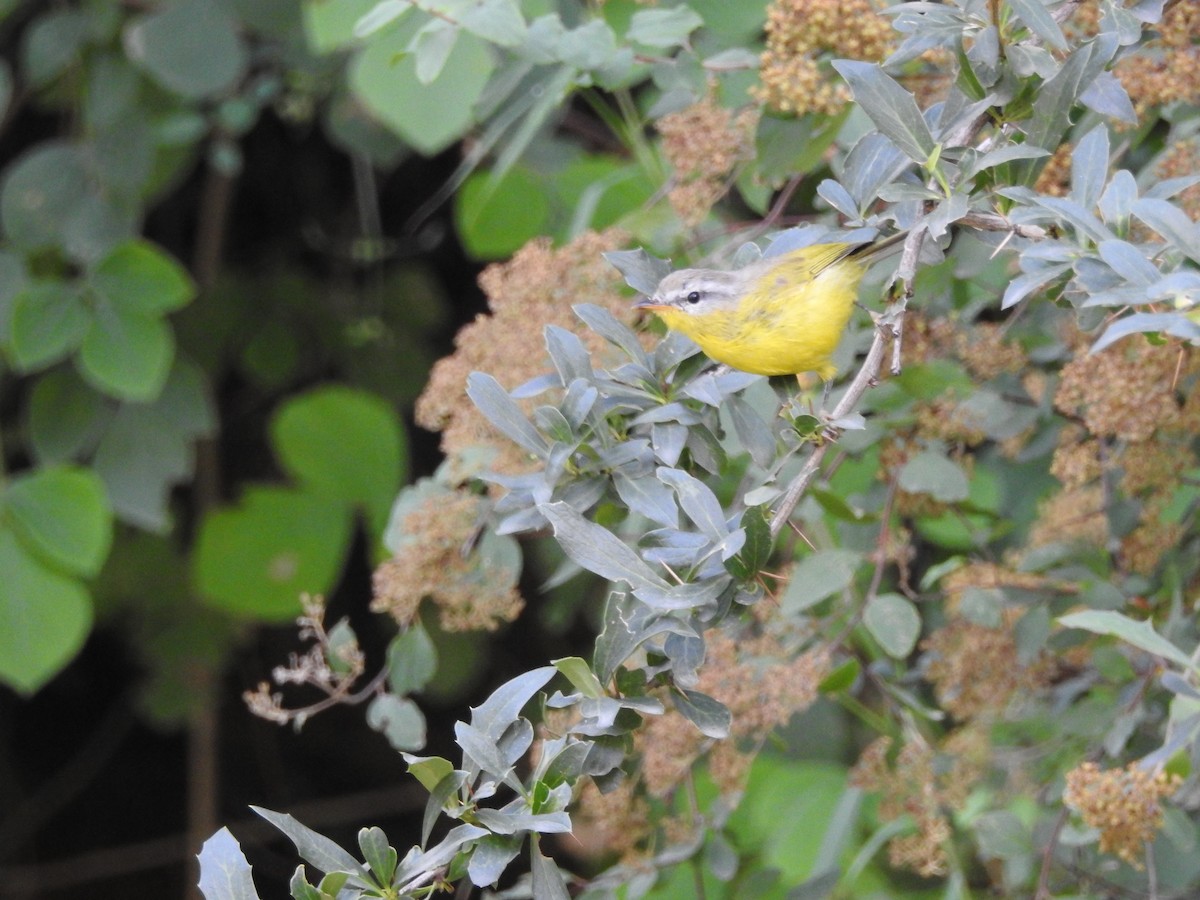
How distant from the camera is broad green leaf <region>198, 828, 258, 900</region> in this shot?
31.8 inches

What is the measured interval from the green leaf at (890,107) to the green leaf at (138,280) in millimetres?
1470

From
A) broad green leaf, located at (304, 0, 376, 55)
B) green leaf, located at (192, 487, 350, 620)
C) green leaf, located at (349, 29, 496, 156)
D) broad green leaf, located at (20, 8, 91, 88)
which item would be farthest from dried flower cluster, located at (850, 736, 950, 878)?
broad green leaf, located at (20, 8, 91, 88)

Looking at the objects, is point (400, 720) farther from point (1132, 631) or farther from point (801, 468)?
point (1132, 631)

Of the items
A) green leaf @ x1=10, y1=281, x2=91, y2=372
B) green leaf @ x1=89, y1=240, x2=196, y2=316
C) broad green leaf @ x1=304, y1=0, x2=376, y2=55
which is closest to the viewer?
broad green leaf @ x1=304, y1=0, x2=376, y2=55

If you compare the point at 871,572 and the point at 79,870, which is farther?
the point at 79,870

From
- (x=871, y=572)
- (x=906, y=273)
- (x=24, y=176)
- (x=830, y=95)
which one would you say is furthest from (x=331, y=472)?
(x=906, y=273)

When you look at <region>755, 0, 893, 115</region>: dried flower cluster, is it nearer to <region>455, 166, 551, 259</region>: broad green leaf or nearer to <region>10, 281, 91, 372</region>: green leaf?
<region>455, 166, 551, 259</region>: broad green leaf

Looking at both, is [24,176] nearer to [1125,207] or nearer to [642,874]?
[642,874]

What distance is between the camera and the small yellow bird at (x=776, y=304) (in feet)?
3.75

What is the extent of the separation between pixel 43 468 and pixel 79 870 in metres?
1.68

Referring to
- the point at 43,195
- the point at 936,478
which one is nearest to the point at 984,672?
the point at 936,478

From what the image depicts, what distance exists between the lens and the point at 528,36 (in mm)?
1253

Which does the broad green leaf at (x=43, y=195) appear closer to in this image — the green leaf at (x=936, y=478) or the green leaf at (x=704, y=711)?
the green leaf at (x=936, y=478)

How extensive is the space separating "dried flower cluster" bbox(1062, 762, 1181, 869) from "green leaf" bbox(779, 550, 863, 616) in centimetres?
29
